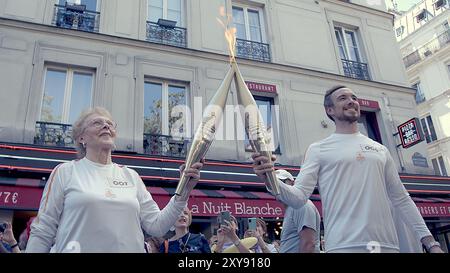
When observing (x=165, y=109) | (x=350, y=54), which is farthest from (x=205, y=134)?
(x=350, y=54)

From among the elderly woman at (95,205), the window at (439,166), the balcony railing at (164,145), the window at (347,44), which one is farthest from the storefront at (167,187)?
the window at (439,166)

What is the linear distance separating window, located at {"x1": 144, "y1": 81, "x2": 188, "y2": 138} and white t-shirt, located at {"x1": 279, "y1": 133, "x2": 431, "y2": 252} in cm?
691

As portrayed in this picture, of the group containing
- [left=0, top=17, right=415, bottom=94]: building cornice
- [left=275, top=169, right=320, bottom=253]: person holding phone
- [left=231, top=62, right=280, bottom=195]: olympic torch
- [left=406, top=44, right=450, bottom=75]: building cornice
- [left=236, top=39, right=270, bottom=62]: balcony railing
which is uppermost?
[left=406, top=44, right=450, bottom=75]: building cornice

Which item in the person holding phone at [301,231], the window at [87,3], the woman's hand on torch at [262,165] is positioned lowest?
the person holding phone at [301,231]

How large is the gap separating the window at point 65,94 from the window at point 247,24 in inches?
185

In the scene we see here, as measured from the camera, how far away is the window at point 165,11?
10398 mm

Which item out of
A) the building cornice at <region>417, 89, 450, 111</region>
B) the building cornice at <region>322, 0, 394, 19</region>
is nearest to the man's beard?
the building cornice at <region>322, 0, 394, 19</region>

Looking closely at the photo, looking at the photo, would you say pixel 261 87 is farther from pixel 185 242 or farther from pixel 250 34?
pixel 185 242

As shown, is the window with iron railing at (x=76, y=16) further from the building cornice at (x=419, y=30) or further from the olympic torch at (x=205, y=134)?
the building cornice at (x=419, y=30)

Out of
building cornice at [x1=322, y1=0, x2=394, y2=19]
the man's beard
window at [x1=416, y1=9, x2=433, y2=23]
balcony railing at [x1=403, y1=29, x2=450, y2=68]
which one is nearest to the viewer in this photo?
the man's beard

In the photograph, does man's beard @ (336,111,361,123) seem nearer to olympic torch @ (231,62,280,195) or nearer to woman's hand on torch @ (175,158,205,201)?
olympic torch @ (231,62,280,195)

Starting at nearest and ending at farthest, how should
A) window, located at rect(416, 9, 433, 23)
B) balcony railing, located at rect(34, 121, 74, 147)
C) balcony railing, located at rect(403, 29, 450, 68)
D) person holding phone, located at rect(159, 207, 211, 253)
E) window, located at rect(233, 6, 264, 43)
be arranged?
1. person holding phone, located at rect(159, 207, 211, 253)
2. balcony railing, located at rect(34, 121, 74, 147)
3. window, located at rect(233, 6, 264, 43)
4. balcony railing, located at rect(403, 29, 450, 68)
5. window, located at rect(416, 9, 433, 23)

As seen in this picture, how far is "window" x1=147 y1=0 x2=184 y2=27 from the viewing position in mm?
10398
